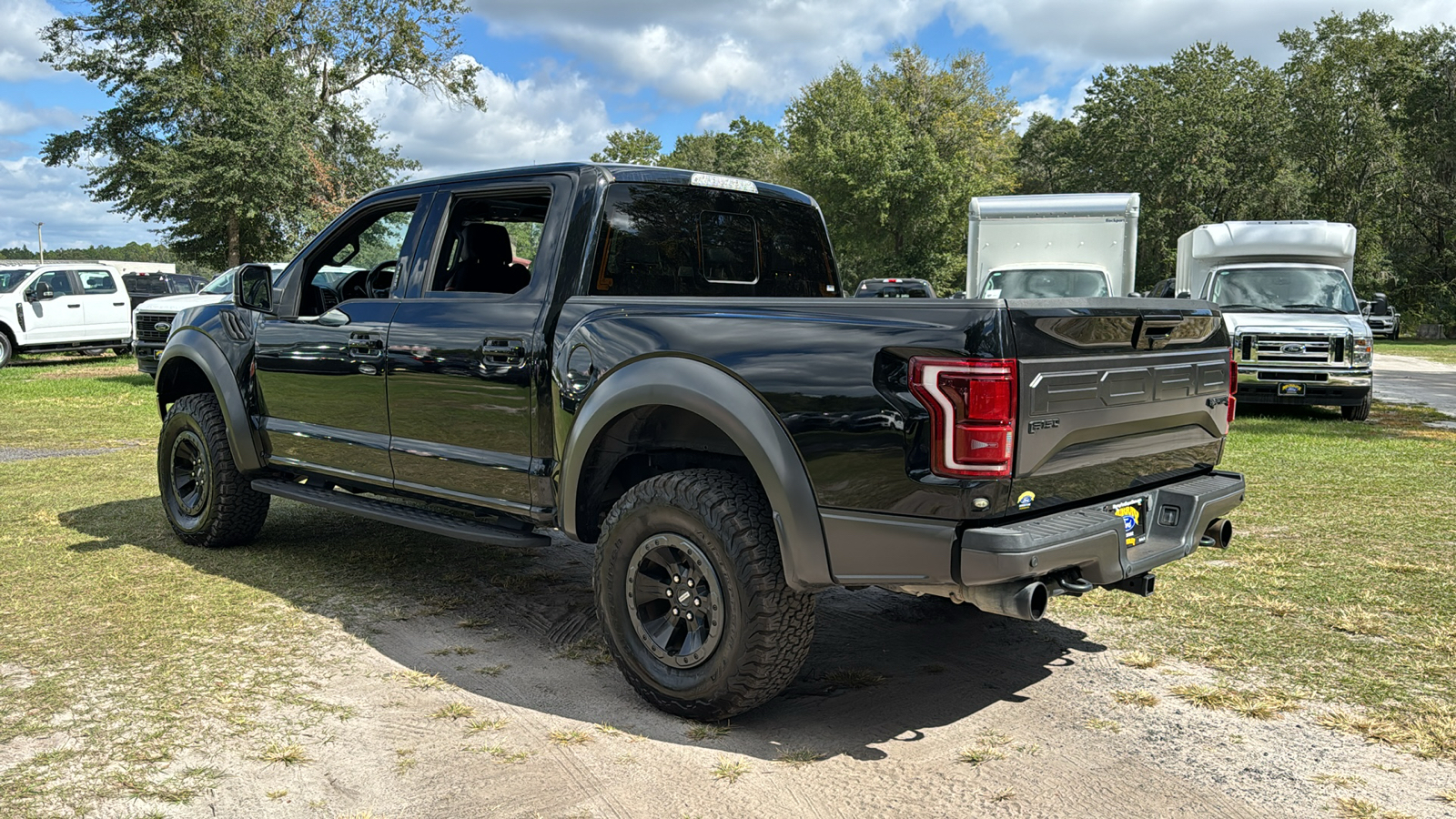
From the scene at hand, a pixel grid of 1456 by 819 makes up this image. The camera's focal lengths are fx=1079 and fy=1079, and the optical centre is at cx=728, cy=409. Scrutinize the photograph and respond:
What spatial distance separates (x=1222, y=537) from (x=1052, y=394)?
1329mm

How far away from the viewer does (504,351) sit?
14.1 feet

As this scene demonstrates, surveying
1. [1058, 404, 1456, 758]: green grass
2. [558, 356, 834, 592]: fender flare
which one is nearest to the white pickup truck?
[558, 356, 834, 592]: fender flare

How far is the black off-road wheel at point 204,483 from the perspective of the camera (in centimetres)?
592

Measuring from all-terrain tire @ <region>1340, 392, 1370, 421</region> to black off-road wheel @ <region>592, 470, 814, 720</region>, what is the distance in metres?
11.7

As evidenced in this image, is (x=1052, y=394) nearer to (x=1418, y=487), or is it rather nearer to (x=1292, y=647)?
(x=1292, y=647)

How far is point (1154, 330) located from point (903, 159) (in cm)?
4419

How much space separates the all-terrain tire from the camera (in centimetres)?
1273

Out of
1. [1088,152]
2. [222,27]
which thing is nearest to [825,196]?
[1088,152]

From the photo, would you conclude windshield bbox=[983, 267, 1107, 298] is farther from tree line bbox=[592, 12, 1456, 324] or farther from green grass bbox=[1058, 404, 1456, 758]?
tree line bbox=[592, 12, 1456, 324]

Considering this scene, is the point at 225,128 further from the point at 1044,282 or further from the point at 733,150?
the point at 733,150

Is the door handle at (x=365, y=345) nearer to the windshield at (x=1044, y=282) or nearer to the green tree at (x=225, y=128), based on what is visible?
the windshield at (x=1044, y=282)

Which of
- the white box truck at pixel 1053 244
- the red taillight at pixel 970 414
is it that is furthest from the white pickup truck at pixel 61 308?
the red taillight at pixel 970 414

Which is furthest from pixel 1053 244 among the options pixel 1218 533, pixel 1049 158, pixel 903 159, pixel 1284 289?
pixel 1049 158

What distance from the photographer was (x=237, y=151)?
25469mm
